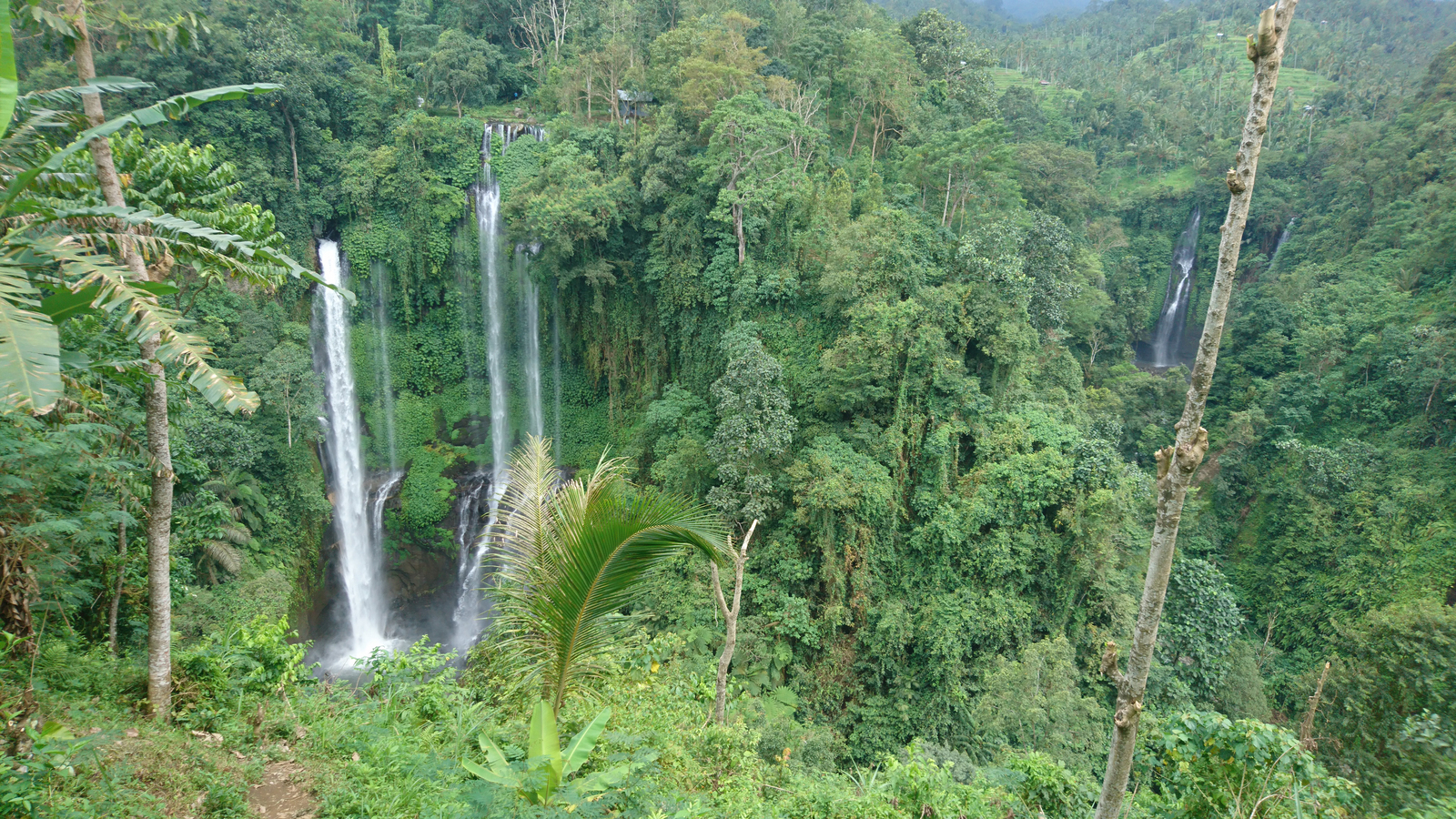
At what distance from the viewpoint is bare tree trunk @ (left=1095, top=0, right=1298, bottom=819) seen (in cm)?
254

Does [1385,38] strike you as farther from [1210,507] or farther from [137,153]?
[137,153]

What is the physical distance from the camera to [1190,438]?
9.09 feet

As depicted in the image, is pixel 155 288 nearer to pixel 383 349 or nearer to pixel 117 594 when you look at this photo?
pixel 117 594

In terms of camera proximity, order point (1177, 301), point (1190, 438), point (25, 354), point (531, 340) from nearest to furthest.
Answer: point (25, 354)
point (1190, 438)
point (531, 340)
point (1177, 301)

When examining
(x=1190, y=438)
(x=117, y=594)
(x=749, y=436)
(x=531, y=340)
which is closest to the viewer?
(x=1190, y=438)

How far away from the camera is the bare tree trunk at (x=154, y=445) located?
Result: 12.6ft

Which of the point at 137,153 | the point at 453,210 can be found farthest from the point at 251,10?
the point at 137,153

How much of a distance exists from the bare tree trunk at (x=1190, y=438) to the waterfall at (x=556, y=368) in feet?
60.5

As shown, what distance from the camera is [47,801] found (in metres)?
3.08

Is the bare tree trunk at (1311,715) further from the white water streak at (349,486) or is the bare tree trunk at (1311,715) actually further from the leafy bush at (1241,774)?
the white water streak at (349,486)

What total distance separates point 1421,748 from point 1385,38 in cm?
6810

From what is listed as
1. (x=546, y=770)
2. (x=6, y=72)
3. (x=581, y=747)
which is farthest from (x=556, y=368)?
(x=6, y=72)

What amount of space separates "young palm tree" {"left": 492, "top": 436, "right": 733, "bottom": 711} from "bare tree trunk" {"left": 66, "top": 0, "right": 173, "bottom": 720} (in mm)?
2011

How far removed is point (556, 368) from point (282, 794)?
1724 centimetres
